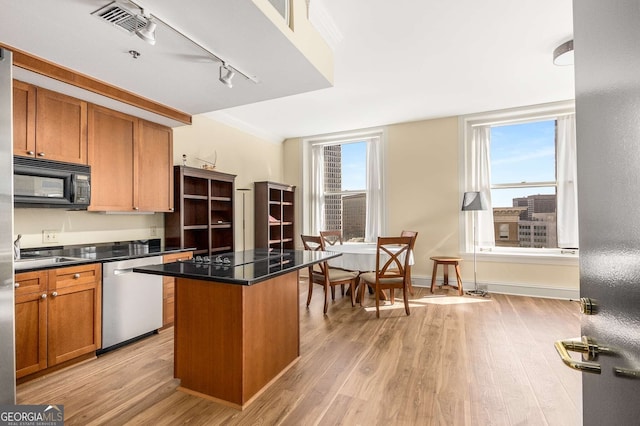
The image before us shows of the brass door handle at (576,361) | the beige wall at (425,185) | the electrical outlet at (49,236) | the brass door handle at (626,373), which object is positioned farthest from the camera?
the beige wall at (425,185)

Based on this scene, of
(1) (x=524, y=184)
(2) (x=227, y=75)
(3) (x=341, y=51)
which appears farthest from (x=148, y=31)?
(1) (x=524, y=184)

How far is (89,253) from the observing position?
304cm

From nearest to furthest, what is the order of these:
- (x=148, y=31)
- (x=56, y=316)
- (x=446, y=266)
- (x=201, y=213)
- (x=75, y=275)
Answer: (x=148, y=31) → (x=56, y=316) → (x=75, y=275) → (x=201, y=213) → (x=446, y=266)

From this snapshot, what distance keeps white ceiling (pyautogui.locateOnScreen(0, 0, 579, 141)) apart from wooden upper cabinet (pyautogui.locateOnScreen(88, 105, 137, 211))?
459 mm

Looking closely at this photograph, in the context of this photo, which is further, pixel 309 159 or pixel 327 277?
pixel 309 159

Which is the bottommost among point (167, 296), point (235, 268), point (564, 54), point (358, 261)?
point (167, 296)

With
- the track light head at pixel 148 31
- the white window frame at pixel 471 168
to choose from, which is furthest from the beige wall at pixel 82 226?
the white window frame at pixel 471 168

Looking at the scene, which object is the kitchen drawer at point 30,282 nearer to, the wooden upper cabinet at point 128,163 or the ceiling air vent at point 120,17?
the wooden upper cabinet at point 128,163

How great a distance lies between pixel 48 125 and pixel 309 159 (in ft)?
14.5

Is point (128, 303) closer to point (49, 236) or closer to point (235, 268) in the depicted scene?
point (49, 236)

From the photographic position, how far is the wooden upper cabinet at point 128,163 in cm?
304

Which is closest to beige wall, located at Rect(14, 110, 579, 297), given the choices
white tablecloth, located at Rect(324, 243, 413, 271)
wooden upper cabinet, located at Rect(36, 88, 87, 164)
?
wooden upper cabinet, located at Rect(36, 88, 87, 164)

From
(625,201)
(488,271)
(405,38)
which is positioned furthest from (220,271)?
(488,271)

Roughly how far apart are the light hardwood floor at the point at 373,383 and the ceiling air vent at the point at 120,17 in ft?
7.78
